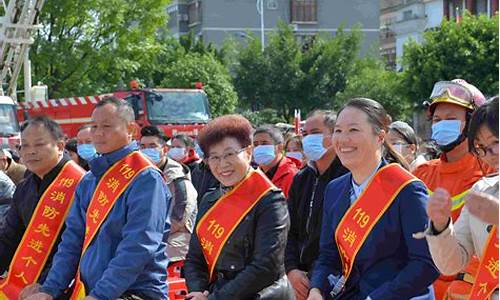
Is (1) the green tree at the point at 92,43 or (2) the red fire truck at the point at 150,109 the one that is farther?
(1) the green tree at the point at 92,43

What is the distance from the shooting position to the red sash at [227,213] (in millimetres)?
4586

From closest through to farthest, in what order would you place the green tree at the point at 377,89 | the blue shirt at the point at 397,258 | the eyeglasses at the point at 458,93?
the blue shirt at the point at 397,258
the eyeglasses at the point at 458,93
the green tree at the point at 377,89

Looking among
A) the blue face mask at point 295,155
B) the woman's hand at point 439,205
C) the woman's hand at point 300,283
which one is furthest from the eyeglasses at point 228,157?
the blue face mask at point 295,155

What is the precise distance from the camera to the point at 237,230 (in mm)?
4555

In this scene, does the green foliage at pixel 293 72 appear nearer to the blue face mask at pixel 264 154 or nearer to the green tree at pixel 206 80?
the green tree at pixel 206 80

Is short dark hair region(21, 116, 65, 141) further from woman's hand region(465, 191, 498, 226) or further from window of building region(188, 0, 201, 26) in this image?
window of building region(188, 0, 201, 26)

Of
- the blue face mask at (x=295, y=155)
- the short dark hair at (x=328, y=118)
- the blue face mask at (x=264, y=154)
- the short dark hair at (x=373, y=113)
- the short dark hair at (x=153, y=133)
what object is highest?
the short dark hair at (x=373, y=113)

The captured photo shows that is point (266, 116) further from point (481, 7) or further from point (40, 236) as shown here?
point (40, 236)

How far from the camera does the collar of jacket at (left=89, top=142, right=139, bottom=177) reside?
5.08 m

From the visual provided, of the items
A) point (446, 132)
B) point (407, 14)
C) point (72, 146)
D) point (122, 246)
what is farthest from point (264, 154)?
point (407, 14)

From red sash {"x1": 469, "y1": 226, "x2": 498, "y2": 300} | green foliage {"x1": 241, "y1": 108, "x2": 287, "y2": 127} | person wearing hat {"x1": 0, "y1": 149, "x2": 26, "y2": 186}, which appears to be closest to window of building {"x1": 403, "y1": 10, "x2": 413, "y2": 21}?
green foliage {"x1": 241, "y1": 108, "x2": 287, "y2": 127}

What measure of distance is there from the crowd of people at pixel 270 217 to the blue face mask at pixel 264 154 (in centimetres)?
173

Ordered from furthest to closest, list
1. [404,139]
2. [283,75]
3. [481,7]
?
[481,7] → [283,75] → [404,139]

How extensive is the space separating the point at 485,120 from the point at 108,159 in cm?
245
